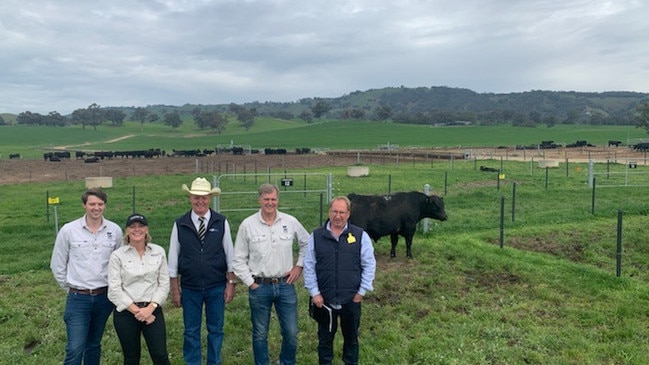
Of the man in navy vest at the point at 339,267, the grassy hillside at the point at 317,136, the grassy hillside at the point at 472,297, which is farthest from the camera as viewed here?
the grassy hillside at the point at 317,136

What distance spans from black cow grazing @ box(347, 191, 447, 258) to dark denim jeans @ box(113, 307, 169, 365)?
532 centimetres

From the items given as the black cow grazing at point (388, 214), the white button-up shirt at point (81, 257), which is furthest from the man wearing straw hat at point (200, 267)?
the black cow grazing at point (388, 214)

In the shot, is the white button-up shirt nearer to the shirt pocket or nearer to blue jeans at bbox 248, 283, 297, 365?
the shirt pocket

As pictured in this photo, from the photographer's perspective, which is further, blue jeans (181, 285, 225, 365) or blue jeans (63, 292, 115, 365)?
blue jeans (181, 285, 225, 365)

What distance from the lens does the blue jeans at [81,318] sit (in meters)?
4.53

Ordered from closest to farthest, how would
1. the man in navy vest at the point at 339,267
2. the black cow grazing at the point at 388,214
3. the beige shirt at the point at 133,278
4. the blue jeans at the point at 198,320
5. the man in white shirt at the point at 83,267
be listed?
the beige shirt at the point at 133,278
the man in white shirt at the point at 83,267
the man in navy vest at the point at 339,267
the blue jeans at the point at 198,320
the black cow grazing at the point at 388,214

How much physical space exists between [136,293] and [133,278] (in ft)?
0.45

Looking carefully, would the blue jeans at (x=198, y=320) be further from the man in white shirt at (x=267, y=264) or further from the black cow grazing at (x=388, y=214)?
the black cow grazing at (x=388, y=214)

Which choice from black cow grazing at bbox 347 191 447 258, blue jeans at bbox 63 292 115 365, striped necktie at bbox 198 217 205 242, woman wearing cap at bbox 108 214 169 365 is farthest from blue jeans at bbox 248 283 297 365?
black cow grazing at bbox 347 191 447 258

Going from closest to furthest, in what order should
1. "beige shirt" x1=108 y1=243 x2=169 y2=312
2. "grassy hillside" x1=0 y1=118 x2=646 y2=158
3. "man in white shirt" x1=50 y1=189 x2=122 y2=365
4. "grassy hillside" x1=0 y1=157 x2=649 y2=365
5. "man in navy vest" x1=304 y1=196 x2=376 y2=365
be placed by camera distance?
"beige shirt" x1=108 y1=243 x2=169 y2=312, "man in white shirt" x1=50 y1=189 x2=122 y2=365, "man in navy vest" x1=304 y1=196 x2=376 y2=365, "grassy hillside" x1=0 y1=157 x2=649 y2=365, "grassy hillside" x1=0 y1=118 x2=646 y2=158

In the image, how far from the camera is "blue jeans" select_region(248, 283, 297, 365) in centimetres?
489

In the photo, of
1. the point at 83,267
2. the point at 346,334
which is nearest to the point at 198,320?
the point at 83,267

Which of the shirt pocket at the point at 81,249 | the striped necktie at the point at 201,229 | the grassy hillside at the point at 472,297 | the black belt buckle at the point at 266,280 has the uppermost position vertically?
the striped necktie at the point at 201,229

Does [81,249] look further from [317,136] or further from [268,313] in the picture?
[317,136]
